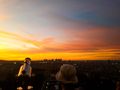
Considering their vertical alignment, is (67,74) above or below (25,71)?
below

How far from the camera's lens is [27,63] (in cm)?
1345

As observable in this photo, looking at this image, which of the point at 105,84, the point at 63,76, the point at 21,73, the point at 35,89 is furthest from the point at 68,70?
the point at 105,84


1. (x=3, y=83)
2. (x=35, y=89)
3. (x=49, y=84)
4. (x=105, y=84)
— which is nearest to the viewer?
(x=49, y=84)

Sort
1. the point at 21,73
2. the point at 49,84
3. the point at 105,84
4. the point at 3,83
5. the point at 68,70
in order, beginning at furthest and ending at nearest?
the point at 105,84 < the point at 3,83 < the point at 21,73 < the point at 49,84 < the point at 68,70

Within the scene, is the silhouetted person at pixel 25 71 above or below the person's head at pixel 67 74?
above

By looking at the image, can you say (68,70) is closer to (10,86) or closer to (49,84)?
(49,84)

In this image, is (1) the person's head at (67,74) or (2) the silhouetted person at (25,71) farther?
(2) the silhouetted person at (25,71)

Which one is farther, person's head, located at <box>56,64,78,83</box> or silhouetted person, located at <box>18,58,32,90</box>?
silhouetted person, located at <box>18,58,32,90</box>

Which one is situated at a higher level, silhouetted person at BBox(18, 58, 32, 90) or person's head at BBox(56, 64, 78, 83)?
silhouetted person at BBox(18, 58, 32, 90)

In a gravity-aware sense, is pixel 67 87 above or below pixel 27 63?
below

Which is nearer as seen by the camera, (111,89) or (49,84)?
(49,84)

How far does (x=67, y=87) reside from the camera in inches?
242

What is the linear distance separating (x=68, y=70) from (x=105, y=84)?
78.1 ft

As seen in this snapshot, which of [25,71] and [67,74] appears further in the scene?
[25,71]
